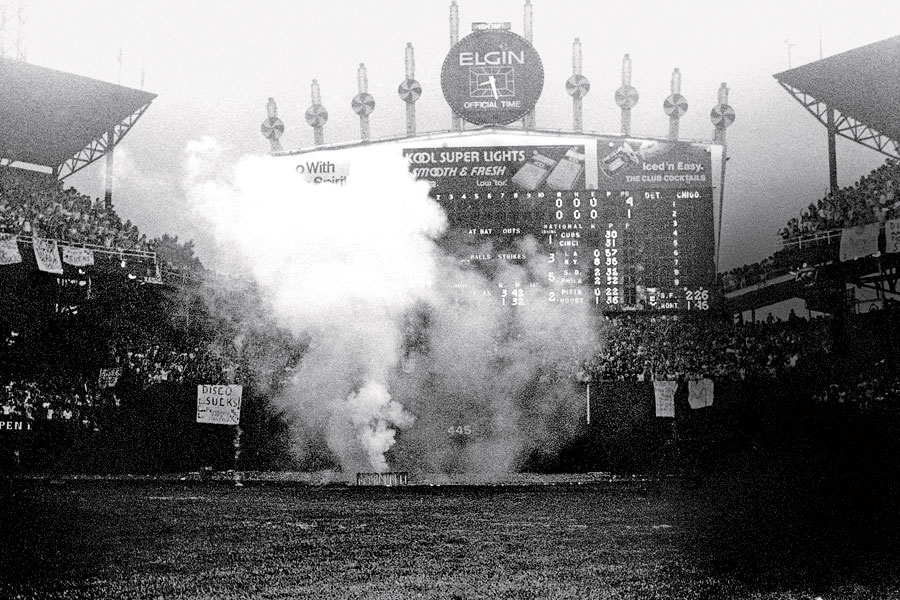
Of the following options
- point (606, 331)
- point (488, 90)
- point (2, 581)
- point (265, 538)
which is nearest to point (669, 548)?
point (265, 538)

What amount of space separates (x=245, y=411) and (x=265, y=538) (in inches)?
351

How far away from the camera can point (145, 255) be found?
2784cm

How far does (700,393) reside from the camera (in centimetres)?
2202

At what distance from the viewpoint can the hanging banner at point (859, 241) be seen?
2434 centimetres

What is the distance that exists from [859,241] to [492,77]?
11468 millimetres

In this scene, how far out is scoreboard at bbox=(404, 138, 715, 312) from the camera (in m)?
26.1

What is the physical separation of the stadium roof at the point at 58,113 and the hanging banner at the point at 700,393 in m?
23.0

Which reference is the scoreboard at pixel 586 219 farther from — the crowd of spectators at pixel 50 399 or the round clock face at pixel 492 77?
the crowd of spectators at pixel 50 399

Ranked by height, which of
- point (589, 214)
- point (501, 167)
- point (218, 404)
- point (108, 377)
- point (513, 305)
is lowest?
point (218, 404)

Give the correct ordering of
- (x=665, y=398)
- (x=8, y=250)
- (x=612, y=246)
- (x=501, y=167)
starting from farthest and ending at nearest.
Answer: (x=501, y=167)
(x=612, y=246)
(x=8, y=250)
(x=665, y=398)

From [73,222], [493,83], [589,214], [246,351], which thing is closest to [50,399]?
[246,351]

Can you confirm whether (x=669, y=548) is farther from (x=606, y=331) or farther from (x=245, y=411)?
(x=606, y=331)

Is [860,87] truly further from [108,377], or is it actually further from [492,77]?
[108,377]

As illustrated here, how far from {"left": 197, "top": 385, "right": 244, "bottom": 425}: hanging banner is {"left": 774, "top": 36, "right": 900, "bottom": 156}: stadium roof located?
70.9 feet
